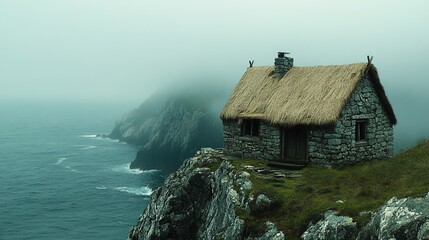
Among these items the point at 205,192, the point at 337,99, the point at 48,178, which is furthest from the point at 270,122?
the point at 48,178

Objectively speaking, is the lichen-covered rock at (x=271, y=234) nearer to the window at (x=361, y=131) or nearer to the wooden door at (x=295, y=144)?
the wooden door at (x=295, y=144)

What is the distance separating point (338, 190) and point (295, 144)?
792 cm

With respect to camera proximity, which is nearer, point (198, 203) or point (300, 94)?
point (198, 203)

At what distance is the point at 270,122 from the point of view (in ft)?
91.7

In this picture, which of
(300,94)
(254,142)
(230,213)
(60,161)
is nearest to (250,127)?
(254,142)

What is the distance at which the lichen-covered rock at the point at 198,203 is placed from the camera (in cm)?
2252

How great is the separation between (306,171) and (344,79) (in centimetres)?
673

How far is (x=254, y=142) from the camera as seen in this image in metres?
30.2

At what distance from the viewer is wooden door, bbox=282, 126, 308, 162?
27319 millimetres

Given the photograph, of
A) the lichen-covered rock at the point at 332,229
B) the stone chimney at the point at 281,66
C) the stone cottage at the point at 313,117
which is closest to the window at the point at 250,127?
the stone cottage at the point at 313,117

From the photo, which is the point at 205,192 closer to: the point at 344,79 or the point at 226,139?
the point at 226,139

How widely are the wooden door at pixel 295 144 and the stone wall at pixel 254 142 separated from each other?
1.66 ft

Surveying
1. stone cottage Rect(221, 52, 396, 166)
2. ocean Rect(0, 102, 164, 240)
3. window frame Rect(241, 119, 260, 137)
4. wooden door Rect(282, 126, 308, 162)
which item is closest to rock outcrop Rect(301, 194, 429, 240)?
stone cottage Rect(221, 52, 396, 166)

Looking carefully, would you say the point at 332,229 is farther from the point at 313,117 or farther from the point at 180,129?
the point at 180,129
